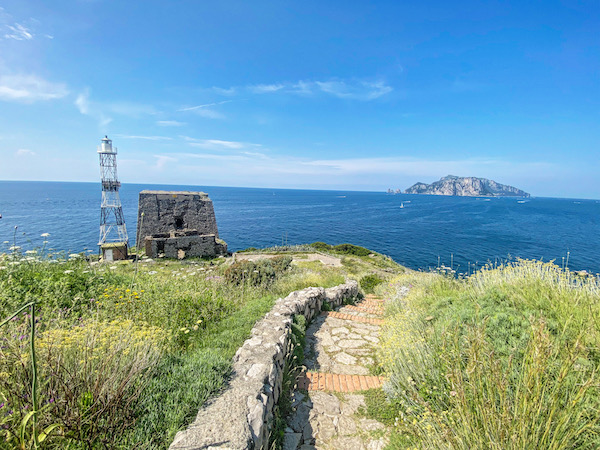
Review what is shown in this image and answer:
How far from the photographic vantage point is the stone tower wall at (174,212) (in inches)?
825

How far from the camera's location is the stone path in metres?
2.96

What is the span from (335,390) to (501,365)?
2.21 m

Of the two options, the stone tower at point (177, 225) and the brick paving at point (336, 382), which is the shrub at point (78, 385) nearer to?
the brick paving at point (336, 382)

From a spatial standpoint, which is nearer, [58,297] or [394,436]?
[394,436]

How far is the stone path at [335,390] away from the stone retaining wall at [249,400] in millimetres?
432

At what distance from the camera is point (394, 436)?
111 inches

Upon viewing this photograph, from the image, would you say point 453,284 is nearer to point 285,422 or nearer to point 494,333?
point 494,333

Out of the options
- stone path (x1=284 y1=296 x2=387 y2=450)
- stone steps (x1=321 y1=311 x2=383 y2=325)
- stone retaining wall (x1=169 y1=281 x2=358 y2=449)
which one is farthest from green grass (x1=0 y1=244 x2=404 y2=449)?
stone steps (x1=321 y1=311 x2=383 y2=325)

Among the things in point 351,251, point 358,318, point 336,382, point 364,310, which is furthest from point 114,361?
point 351,251

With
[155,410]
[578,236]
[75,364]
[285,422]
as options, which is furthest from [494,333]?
[578,236]

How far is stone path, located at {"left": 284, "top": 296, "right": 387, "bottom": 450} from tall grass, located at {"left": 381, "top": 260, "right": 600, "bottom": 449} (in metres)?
0.44

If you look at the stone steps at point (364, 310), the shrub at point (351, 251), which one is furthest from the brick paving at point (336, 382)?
the shrub at point (351, 251)

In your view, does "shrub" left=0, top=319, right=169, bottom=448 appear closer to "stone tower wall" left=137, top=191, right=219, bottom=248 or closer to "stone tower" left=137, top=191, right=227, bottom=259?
"stone tower" left=137, top=191, right=227, bottom=259

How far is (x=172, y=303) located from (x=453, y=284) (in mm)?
5642
